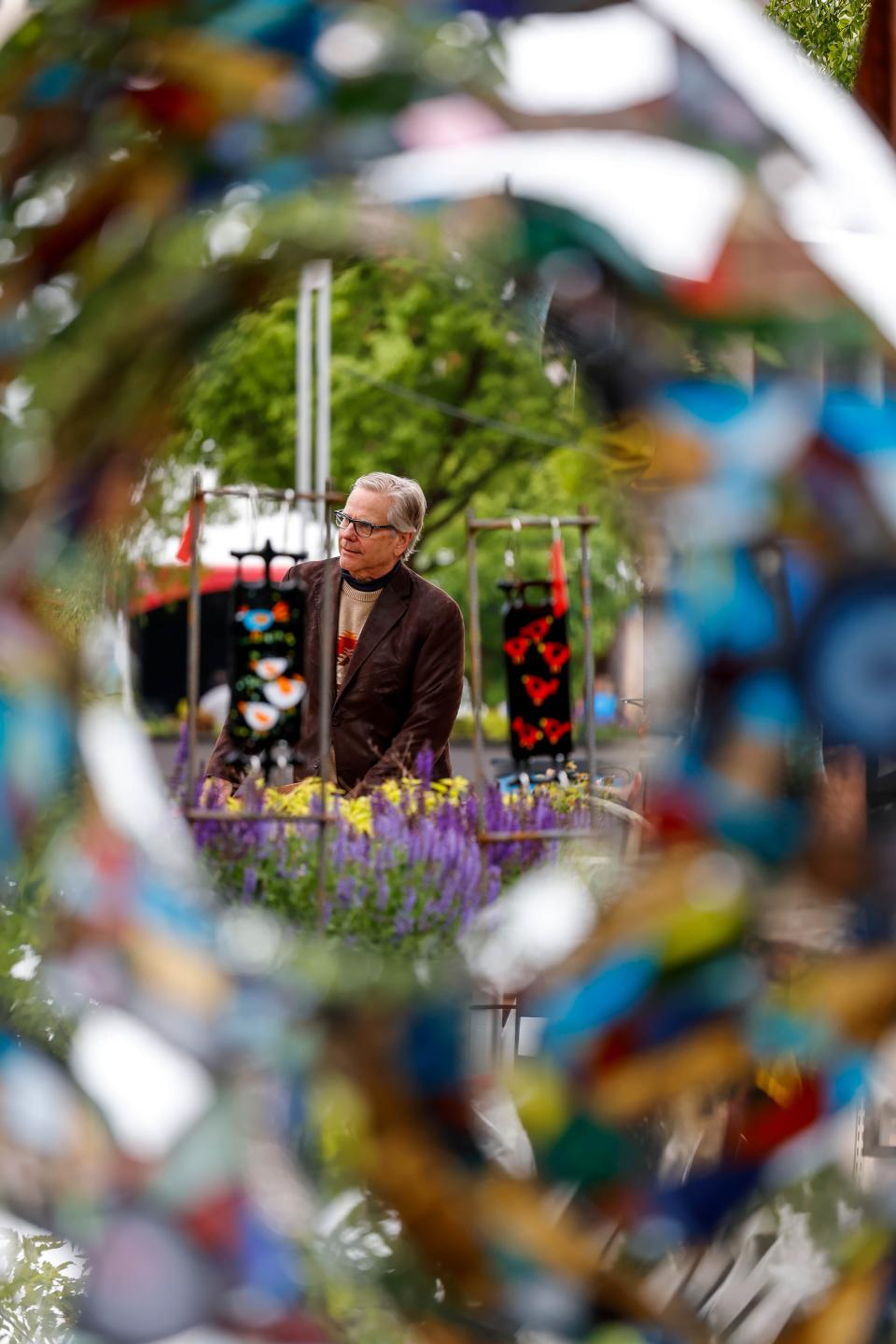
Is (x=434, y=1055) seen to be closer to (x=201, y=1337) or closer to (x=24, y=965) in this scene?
(x=201, y=1337)

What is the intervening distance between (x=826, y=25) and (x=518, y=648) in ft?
9.06

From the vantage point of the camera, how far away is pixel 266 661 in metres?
2.91

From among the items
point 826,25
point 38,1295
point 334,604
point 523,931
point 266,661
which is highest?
point 826,25

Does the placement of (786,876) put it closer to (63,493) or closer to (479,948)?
(63,493)

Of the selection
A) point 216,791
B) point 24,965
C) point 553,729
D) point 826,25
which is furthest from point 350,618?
point 826,25

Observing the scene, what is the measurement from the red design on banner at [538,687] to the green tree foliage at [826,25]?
2.35 metres

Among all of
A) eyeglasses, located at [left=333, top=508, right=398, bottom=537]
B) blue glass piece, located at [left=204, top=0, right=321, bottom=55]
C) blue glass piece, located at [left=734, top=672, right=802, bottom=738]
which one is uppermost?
blue glass piece, located at [left=204, top=0, right=321, bottom=55]

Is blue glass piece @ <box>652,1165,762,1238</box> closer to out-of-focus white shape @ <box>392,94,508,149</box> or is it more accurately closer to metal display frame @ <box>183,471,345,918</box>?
out-of-focus white shape @ <box>392,94,508,149</box>

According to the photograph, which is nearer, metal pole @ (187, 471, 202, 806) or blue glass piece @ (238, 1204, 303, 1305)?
blue glass piece @ (238, 1204, 303, 1305)

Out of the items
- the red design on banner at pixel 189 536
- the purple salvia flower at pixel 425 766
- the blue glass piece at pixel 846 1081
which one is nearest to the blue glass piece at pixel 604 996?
the blue glass piece at pixel 846 1081

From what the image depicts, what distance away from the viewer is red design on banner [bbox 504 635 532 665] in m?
3.62

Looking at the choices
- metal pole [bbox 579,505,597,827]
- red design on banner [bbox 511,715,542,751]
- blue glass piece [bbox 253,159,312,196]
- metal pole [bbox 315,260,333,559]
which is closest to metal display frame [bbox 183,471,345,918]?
metal pole [bbox 579,505,597,827]

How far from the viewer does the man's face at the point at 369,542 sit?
266 centimetres

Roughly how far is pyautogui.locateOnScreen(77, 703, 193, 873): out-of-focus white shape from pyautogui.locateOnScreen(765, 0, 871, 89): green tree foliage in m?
4.51
